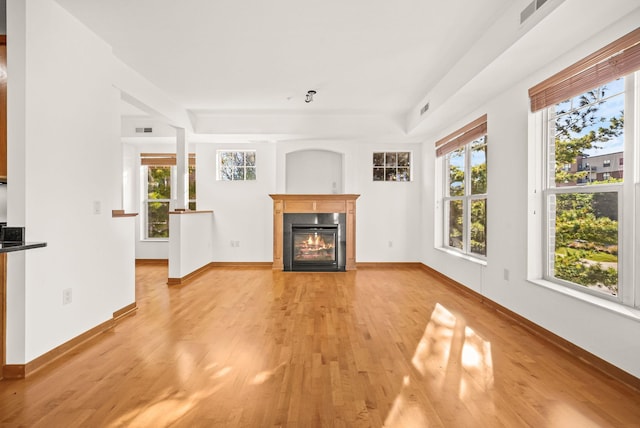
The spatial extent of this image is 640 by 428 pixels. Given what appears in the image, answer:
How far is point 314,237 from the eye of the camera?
660 centimetres

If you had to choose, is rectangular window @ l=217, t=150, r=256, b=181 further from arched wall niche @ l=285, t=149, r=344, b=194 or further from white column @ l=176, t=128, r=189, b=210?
white column @ l=176, t=128, r=189, b=210

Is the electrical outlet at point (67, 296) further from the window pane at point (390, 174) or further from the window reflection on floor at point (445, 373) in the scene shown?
the window pane at point (390, 174)

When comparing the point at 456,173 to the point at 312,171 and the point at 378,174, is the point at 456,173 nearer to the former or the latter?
the point at 378,174

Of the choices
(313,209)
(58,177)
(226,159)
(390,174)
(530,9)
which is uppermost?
(530,9)

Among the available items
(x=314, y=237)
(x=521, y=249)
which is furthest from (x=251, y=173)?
(x=521, y=249)

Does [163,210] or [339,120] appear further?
[163,210]

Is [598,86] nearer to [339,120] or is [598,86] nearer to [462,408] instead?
[462,408]

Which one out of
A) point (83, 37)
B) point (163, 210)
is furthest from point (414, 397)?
point (163, 210)

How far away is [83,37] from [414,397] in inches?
148

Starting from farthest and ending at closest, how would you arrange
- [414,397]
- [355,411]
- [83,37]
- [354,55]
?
[354,55], [83,37], [414,397], [355,411]

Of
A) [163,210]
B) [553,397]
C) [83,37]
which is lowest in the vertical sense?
[553,397]

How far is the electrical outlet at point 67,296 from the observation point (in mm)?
2729

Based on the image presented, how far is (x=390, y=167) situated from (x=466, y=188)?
2.05 meters

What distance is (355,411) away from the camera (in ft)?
6.22
